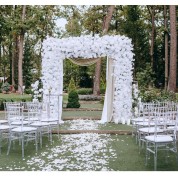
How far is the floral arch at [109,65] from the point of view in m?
10.9

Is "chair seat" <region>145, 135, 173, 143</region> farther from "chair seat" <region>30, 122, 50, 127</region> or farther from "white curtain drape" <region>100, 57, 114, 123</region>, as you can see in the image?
"white curtain drape" <region>100, 57, 114, 123</region>

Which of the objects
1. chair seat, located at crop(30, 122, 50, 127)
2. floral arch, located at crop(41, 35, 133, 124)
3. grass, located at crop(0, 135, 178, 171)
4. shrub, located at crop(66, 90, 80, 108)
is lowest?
grass, located at crop(0, 135, 178, 171)

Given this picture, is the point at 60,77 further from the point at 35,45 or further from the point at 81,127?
the point at 35,45

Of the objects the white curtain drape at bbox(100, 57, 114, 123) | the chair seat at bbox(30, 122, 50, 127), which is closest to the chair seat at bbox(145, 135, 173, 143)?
the chair seat at bbox(30, 122, 50, 127)

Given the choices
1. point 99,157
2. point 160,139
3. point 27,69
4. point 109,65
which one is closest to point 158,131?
point 160,139

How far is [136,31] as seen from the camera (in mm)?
27531

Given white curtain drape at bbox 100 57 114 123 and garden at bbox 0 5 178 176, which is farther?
white curtain drape at bbox 100 57 114 123

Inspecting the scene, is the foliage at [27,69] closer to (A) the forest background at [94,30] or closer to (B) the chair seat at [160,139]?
(A) the forest background at [94,30]

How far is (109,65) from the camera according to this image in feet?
36.9

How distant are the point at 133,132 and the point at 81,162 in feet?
11.0

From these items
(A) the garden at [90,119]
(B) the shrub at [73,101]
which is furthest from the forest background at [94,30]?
(B) the shrub at [73,101]

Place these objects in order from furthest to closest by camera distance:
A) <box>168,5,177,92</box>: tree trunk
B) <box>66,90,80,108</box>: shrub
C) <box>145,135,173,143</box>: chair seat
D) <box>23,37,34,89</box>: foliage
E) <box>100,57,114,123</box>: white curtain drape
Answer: <box>23,37,34,89</box>: foliage, <box>66,90,80,108</box>: shrub, <box>168,5,177,92</box>: tree trunk, <box>100,57,114,123</box>: white curtain drape, <box>145,135,173,143</box>: chair seat

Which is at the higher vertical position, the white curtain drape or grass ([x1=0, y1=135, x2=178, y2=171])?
the white curtain drape

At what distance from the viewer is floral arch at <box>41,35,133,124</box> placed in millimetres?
10852
